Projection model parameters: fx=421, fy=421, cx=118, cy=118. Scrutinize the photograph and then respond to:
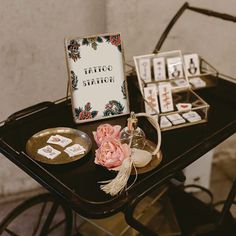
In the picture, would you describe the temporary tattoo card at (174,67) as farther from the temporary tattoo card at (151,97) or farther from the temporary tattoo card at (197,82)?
the temporary tattoo card at (151,97)

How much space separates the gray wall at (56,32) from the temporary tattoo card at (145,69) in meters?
0.38

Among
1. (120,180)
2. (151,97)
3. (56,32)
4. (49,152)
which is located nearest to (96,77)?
(151,97)

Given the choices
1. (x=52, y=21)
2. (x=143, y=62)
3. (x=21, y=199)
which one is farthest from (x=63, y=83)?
(x=21, y=199)

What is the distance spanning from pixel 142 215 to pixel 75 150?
0.78 m

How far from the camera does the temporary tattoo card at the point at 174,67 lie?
1786 millimetres

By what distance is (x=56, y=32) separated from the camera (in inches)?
81.5

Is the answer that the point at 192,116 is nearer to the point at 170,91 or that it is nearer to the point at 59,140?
the point at 170,91

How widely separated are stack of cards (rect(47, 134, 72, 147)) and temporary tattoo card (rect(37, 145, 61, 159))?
4 centimetres

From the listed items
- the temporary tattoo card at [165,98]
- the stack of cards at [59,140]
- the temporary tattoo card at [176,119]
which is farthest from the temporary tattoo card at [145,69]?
the stack of cards at [59,140]

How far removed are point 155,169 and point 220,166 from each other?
1.53 m

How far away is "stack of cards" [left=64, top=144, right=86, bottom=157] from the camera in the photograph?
1.38 metres

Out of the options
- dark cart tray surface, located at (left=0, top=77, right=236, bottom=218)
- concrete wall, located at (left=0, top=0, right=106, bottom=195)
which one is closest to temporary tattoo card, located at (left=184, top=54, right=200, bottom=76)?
dark cart tray surface, located at (left=0, top=77, right=236, bottom=218)

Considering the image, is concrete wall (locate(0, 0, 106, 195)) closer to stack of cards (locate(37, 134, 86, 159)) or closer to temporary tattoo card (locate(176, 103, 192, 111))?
temporary tattoo card (locate(176, 103, 192, 111))

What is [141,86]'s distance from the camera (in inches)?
63.6
